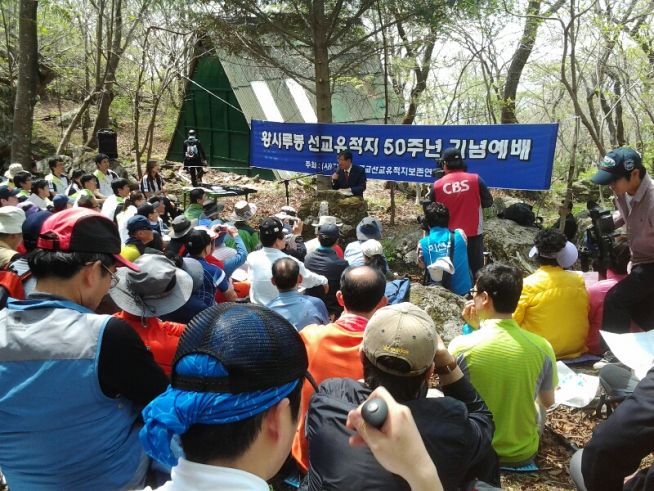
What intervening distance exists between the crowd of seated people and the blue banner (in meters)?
4.02

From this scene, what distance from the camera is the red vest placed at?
620 centimetres

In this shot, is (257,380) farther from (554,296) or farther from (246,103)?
(246,103)

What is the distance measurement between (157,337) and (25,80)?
1121cm

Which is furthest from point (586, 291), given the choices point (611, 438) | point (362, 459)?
point (362, 459)

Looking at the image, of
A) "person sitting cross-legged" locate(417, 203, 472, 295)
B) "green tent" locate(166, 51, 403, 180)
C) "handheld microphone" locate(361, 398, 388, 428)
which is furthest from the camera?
"green tent" locate(166, 51, 403, 180)

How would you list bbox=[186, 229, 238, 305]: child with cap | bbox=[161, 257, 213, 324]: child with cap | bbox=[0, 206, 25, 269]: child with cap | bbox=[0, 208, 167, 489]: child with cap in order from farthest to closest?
bbox=[186, 229, 238, 305]: child with cap
bbox=[0, 206, 25, 269]: child with cap
bbox=[161, 257, 213, 324]: child with cap
bbox=[0, 208, 167, 489]: child with cap

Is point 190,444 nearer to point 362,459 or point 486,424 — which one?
point 362,459

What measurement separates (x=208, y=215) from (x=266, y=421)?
583 centimetres

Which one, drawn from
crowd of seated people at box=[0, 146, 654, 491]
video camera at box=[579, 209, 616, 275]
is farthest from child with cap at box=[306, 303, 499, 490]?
video camera at box=[579, 209, 616, 275]

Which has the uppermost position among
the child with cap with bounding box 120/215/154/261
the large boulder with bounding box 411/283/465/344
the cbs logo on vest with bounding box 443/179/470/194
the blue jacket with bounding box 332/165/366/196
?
the blue jacket with bounding box 332/165/366/196

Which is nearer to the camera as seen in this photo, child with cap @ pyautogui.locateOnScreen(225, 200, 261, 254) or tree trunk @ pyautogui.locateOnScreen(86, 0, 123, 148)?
child with cap @ pyautogui.locateOnScreen(225, 200, 261, 254)

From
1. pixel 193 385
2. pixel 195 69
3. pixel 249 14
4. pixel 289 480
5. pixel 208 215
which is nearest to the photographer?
pixel 193 385

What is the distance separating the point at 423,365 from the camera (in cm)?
184

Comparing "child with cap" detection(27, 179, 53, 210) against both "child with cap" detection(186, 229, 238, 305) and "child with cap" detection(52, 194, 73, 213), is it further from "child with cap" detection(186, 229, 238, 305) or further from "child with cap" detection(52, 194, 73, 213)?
"child with cap" detection(186, 229, 238, 305)
